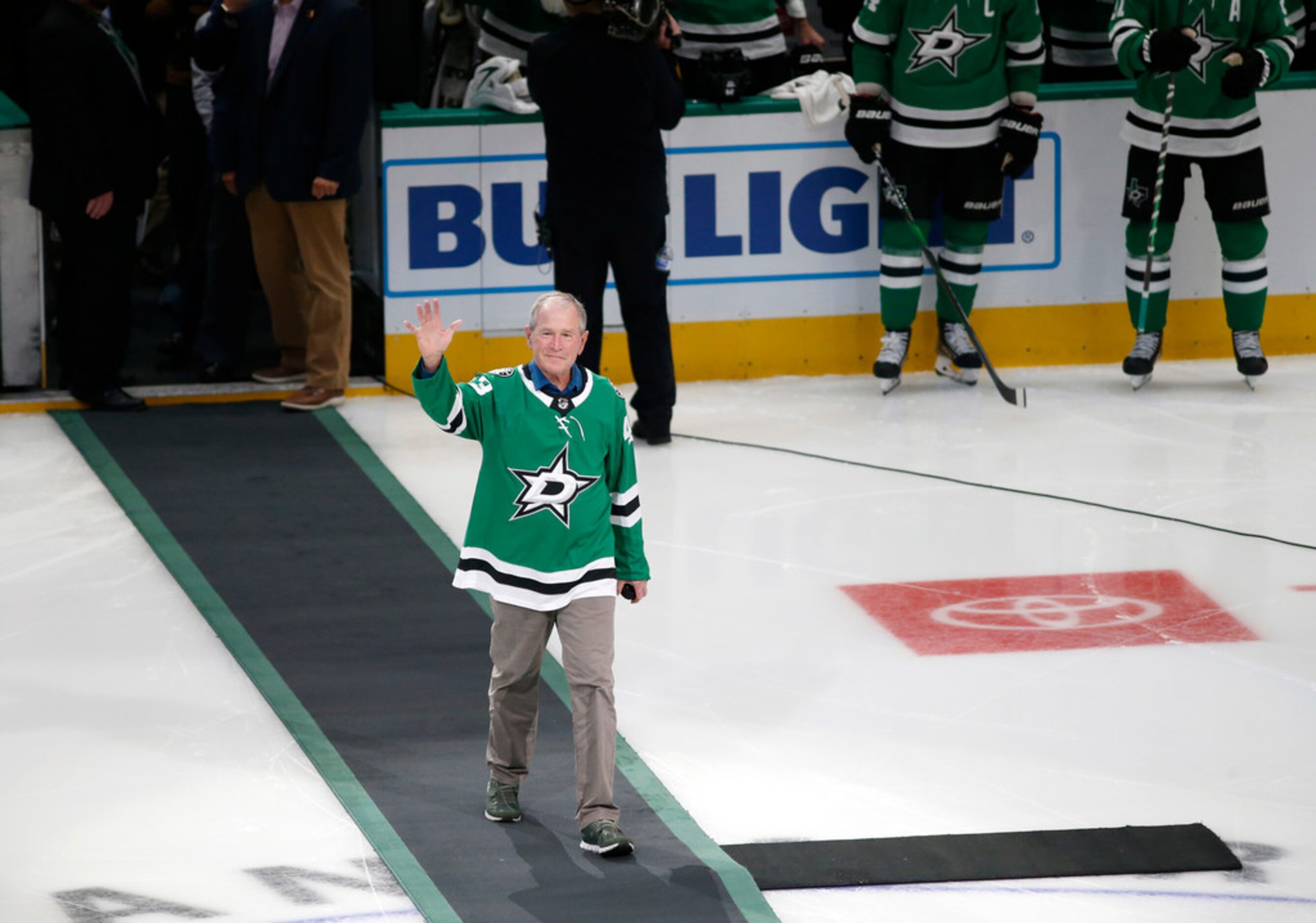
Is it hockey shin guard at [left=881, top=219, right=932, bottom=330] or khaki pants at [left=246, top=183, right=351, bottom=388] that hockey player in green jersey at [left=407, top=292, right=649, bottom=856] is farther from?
hockey shin guard at [left=881, top=219, right=932, bottom=330]

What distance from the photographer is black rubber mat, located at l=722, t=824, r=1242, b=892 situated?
4.28 meters

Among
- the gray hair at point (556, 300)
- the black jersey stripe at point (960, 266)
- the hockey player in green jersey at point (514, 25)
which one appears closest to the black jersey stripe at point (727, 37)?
the hockey player in green jersey at point (514, 25)

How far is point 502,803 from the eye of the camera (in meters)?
4.56

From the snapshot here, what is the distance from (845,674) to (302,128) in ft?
12.1

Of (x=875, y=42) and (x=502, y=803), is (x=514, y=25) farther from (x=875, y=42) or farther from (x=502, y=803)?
(x=502, y=803)

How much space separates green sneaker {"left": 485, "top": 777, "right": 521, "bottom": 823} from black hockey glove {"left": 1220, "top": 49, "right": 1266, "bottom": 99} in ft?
17.1

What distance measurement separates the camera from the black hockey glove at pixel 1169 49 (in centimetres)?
848

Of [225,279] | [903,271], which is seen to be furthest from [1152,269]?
[225,279]

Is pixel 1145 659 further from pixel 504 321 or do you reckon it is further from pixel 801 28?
pixel 801 28

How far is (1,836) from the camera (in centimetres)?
446

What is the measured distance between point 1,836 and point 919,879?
1899 mm

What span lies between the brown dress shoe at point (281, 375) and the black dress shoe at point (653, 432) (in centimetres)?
164

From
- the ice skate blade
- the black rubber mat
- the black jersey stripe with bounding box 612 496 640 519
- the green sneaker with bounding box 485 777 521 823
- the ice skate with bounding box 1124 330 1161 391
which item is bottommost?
the black rubber mat

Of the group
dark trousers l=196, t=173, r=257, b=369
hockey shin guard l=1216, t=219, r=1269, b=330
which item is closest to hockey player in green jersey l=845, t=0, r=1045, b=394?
hockey shin guard l=1216, t=219, r=1269, b=330
